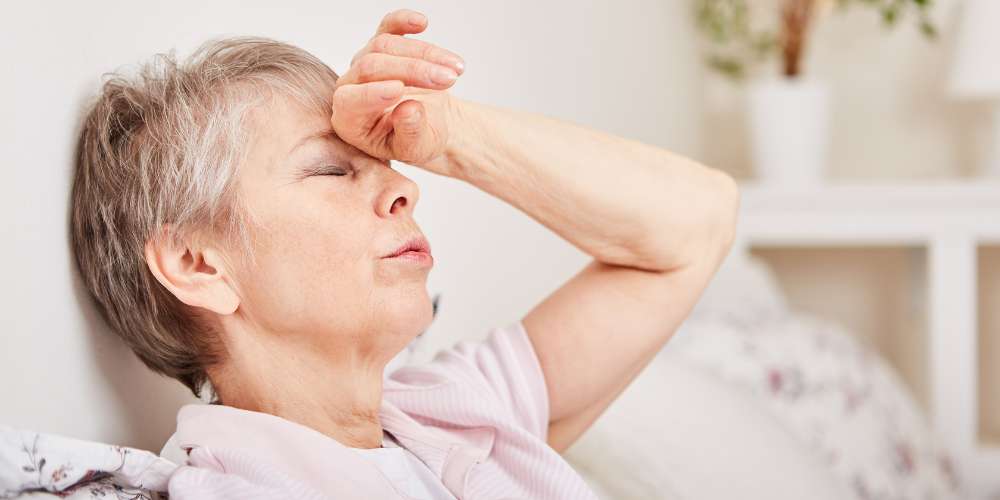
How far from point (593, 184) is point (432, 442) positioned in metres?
0.30

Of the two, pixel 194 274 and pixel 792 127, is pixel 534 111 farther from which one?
pixel 792 127

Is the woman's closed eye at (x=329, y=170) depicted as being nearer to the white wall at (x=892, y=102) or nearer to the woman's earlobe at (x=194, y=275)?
the woman's earlobe at (x=194, y=275)

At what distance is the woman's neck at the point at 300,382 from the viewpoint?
671 mm

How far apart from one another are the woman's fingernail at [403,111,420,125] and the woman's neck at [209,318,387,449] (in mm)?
219

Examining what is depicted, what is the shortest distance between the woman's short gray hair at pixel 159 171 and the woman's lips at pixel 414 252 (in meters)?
0.12

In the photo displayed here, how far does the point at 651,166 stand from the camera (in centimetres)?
81

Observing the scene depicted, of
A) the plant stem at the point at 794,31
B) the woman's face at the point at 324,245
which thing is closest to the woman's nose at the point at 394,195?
the woman's face at the point at 324,245

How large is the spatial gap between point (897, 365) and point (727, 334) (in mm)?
1314

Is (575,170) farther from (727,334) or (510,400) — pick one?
(727,334)

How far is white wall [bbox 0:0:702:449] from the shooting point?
0.53 meters

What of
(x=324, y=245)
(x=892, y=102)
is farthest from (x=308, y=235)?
(x=892, y=102)

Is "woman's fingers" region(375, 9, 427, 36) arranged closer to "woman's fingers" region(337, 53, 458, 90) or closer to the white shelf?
"woman's fingers" region(337, 53, 458, 90)

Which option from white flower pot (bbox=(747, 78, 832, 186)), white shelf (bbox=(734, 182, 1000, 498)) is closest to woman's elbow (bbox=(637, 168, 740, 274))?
white shelf (bbox=(734, 182, 1000, 498))

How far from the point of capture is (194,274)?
0.63 meters
